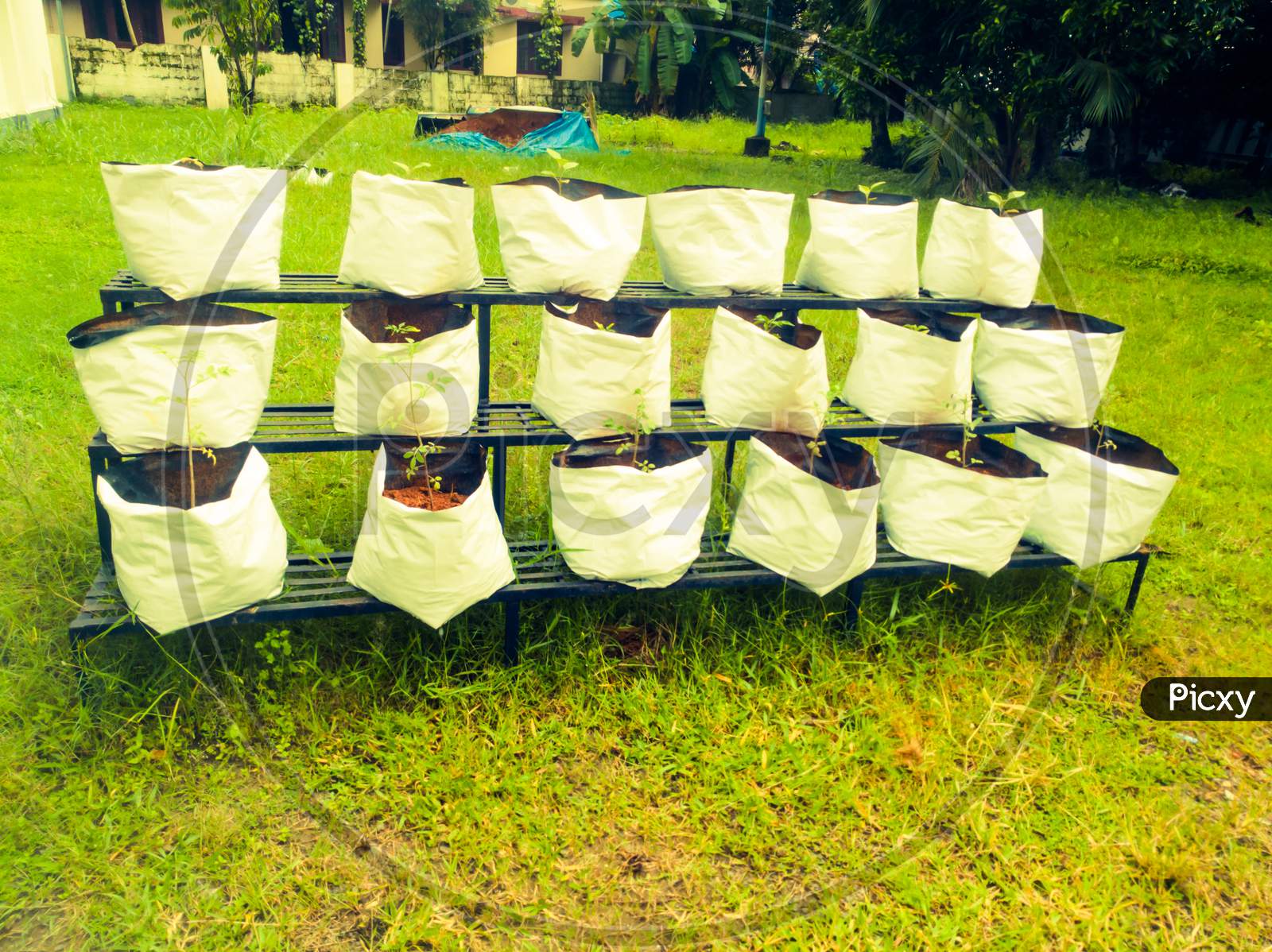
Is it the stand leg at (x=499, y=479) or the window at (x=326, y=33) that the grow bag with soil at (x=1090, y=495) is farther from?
the window at (x=326, y=33)

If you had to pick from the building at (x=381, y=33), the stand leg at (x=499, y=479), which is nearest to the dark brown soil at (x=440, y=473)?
the stand leg at (x=499, y=479)

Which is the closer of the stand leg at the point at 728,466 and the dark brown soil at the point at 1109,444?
the dark brown soil at the point at 1109,444

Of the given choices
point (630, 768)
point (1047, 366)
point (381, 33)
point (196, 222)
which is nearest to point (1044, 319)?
point (1047, 366)

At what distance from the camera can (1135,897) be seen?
71.2 inches

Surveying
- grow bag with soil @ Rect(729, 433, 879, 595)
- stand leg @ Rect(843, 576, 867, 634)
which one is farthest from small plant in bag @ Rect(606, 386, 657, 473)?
stand leg @ Rect(843, 576, 867, 634)

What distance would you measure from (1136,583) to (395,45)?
18363 mm

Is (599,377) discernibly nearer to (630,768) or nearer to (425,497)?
(425,497)

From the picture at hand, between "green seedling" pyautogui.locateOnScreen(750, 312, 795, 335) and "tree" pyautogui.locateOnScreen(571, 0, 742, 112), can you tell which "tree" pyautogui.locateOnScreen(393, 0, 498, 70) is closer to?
"tree" pyautogui.locateOnScreen(571, 0, 742, 112)

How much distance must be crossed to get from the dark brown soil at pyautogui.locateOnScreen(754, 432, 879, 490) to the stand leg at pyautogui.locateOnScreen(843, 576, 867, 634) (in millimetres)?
259

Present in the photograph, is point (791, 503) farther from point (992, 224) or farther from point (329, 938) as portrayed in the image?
point (329, 938)

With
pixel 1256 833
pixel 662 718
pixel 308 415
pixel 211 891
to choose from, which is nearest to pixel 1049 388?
pixel 1256 833

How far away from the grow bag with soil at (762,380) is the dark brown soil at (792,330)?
0.01 m

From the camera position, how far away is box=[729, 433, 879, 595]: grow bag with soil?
7.29ft

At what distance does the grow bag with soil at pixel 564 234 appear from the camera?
2195mm
